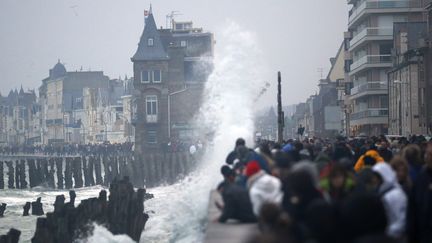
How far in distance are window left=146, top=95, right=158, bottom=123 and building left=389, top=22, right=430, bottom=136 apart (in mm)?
27909

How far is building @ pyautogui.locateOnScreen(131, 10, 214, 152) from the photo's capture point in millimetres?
89312

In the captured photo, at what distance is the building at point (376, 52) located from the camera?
75.7 meters

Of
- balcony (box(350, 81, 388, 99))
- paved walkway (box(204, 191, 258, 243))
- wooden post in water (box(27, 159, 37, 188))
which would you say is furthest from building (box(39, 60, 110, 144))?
paved walkway (box(204, 191, 258, 243))

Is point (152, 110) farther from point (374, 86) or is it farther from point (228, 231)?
point (228, 231)

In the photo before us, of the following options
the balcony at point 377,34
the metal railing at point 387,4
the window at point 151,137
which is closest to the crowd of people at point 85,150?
the window at point 151,137

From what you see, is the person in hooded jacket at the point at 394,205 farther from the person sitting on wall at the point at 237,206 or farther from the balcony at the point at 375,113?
the balcony at the point at 375,113

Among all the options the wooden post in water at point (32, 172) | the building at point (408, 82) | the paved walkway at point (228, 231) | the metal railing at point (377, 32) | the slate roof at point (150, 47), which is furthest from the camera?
the slate roof at point (150, 47)

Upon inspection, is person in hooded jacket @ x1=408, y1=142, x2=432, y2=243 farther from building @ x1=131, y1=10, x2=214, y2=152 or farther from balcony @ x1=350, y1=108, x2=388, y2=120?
building @ x1=131, y1=10, x2=214, y2=152

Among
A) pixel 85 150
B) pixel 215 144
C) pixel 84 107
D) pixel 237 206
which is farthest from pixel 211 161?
pixel 84 107

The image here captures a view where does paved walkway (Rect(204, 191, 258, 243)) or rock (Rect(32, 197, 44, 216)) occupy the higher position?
paved walkway (Rect(204, 191, 258, 243))

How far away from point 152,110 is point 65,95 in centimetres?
7793

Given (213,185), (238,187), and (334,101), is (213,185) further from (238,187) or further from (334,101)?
(334,101)

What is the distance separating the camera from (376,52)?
77.9m

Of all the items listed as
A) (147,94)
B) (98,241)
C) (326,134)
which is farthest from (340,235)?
(326,134)
